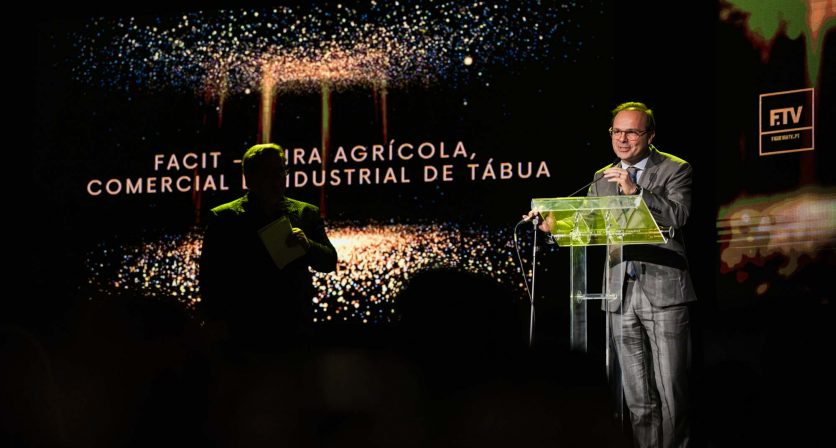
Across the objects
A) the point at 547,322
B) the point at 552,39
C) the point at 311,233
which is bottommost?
the point at 547,322

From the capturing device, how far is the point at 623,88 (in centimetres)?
494

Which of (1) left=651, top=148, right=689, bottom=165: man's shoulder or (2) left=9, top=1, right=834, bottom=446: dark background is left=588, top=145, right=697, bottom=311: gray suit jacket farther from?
(2) left=9, top=1, right=834, bottom=446: dark background

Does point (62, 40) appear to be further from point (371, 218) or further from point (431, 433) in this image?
point (431, 433)

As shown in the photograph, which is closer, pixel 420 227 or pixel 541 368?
pixel 541 368

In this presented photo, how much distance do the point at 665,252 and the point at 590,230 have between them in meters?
0.51

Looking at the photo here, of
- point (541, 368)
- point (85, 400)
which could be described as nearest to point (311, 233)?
point (85, 400)

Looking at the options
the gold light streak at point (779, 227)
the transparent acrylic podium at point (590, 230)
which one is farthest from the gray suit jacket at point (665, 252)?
the gold light streak at point (779, 227)

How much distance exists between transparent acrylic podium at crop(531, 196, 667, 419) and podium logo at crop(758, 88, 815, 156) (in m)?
1.35

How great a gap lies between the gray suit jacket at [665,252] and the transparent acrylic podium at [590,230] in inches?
12.0

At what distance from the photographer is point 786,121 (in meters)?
4.54

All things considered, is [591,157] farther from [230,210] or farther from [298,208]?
[230,210]

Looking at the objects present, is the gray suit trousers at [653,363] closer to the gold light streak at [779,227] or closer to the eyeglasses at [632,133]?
the eyeglasses at [632,133]

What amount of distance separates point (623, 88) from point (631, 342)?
1.54m

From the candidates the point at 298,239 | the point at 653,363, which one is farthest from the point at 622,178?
the point at 298,239
